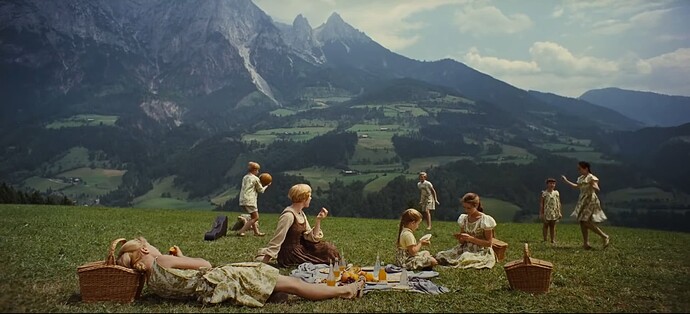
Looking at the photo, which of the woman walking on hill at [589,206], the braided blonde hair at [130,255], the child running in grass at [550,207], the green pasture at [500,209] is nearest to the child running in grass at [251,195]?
the braided blonde hair at [130,255]

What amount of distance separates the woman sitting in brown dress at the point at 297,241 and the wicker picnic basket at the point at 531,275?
4971 millimetres

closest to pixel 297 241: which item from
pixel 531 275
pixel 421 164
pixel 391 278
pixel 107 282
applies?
pixel 391 278

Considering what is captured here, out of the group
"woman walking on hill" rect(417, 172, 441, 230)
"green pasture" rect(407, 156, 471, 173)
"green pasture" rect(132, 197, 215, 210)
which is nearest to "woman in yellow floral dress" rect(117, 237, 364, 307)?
"woman walking on hill" rect(417, 172, 441, 230)

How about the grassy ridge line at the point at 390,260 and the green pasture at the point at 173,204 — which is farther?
the green pasture at the point at 173,204

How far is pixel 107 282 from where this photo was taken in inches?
388

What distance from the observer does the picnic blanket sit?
11.4 metres

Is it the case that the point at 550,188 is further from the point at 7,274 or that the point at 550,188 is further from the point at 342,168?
the point at 342,168

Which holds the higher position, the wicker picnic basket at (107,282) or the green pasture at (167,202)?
the wicker picnic basket at (107,282)

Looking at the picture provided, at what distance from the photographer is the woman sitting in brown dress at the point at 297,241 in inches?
541

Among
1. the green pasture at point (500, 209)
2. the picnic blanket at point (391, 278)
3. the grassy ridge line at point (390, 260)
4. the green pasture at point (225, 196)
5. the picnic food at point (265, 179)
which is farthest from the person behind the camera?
the green pasture at point (225, 196)

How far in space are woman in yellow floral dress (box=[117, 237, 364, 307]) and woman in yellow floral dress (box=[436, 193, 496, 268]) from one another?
4.80 metres

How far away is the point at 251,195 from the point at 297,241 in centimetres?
747

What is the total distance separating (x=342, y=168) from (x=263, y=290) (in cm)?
17330

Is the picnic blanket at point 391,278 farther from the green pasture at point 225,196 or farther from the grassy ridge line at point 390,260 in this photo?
the green pasture at point 225,196
